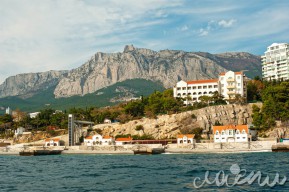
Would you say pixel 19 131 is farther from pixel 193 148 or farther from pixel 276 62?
pixel 276 62

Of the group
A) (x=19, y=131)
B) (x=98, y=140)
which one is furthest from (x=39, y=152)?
(x=19, y=131)

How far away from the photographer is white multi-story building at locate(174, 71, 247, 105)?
109m

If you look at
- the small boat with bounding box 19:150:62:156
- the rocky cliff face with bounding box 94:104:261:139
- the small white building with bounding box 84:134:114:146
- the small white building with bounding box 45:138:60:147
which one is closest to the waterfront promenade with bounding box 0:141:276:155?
the small boat with bounding box 19:150:62:156

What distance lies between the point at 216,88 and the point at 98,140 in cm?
4053

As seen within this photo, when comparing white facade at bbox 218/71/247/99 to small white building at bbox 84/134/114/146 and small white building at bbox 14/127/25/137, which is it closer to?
small white building at bbox 84/134/114/146

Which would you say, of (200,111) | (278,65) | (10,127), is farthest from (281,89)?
(10,127)

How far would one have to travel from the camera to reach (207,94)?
4464 inches

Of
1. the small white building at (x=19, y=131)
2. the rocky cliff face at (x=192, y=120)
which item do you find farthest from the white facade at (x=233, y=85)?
the small white building at (x=19, y=131)

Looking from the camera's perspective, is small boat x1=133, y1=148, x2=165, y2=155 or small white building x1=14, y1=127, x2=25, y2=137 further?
small white building x1=14, y1=127, x2=25, y2=137

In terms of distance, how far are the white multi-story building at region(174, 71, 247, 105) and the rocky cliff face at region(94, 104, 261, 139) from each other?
28.6 ft

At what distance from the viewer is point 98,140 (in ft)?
309

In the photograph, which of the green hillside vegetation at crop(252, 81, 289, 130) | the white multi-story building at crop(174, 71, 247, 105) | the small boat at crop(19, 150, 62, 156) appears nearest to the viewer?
the small boat at crop(19, 150, 62, 156)

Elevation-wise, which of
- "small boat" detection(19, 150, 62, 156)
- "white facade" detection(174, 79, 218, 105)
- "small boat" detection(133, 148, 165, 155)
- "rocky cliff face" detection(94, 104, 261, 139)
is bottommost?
"small boat" detection(19, 150, 62, 156)

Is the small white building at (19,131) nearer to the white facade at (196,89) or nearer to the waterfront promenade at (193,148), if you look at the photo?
the waterfront promenade at (193,148)
